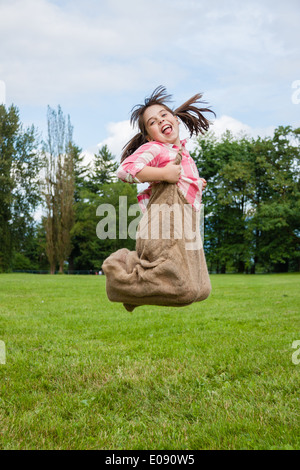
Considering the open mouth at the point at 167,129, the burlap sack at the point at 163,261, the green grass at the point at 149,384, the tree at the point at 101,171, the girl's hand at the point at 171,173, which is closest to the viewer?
the burlap sack at the point at 163,261

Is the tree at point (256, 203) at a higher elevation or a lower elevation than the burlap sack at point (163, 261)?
higher

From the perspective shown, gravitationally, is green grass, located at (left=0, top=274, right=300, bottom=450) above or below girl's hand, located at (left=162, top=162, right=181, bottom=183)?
below

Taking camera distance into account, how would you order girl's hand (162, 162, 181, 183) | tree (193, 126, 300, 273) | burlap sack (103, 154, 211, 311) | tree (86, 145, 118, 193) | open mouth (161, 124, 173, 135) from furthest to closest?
tree (86, 145, 118, 193), tree (193, 126, 300, 273), open mouth (161, 124, 173, 135), girl's hand (162, 162, 181, 183), burlap sack (103, 154, 211, 311)

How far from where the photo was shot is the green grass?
3.75 meters

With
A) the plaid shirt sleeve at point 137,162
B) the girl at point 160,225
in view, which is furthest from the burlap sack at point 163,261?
the plaid shirt sleeve at point 137,162

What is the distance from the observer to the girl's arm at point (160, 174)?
2.90 meters

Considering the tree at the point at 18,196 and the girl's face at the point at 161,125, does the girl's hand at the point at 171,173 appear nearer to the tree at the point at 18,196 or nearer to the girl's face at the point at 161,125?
the girl's face at the point at 161,125

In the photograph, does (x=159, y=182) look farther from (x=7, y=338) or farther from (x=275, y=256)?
(x=275, y=256)

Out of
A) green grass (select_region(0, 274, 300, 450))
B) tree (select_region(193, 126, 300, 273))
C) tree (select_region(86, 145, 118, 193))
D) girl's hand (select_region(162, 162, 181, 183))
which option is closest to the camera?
girl's hand (select_region(162, 162, 181, 183))

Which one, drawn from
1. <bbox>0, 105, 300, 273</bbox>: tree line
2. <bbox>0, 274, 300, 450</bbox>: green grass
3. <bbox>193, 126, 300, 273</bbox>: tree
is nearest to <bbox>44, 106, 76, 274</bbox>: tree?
<bbox>0, 105, 300, 273</bbox>: tree line

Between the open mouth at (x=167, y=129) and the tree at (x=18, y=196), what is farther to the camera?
the tree at (x=18, y=196)

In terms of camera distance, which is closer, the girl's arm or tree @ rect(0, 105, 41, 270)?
the girl's arm

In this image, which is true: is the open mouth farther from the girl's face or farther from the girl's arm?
the girl's arm

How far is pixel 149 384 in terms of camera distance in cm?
498
